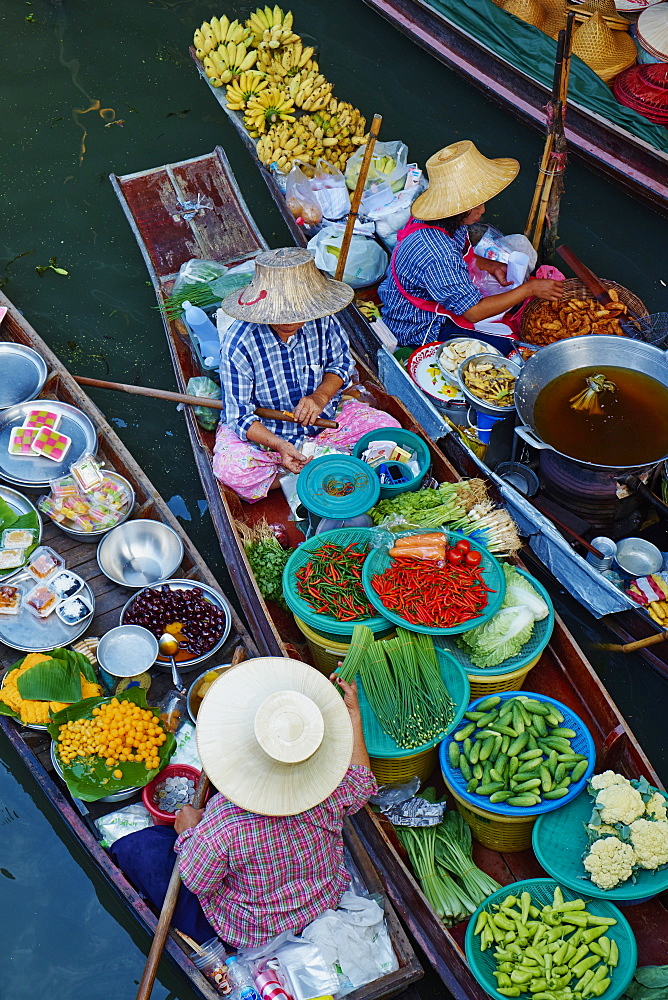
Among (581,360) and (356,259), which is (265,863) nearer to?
(581,360)

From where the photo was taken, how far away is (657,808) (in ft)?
9.96

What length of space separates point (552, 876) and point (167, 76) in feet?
24.8

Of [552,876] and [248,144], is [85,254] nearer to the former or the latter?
[248,144]

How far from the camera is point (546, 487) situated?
14.5 feet

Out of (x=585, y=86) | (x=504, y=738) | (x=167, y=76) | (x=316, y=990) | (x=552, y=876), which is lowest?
(x=316, y=990)

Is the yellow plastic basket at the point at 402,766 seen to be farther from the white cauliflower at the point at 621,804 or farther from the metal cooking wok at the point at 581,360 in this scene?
the metal cooking wok at the point at 581,360

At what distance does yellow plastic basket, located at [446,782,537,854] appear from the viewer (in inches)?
128

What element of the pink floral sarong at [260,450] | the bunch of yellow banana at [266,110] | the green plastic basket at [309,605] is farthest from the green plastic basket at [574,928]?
the bunch of yellow banana at [266,110]

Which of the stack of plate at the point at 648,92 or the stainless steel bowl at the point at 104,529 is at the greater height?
A: the stack of plate at the point at 648,92

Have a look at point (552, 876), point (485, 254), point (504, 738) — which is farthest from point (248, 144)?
point (552, 876)

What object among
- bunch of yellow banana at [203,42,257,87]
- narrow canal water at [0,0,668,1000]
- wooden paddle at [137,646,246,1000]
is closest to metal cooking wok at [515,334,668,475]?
narrow canal water at [0,0,668,1000]

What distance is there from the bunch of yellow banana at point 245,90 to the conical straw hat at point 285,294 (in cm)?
293

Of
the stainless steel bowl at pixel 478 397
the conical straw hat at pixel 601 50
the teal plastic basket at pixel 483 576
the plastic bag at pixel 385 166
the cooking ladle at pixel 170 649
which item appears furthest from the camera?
the conical straw hat at pixel 601 50

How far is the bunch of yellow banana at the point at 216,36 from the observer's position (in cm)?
669
